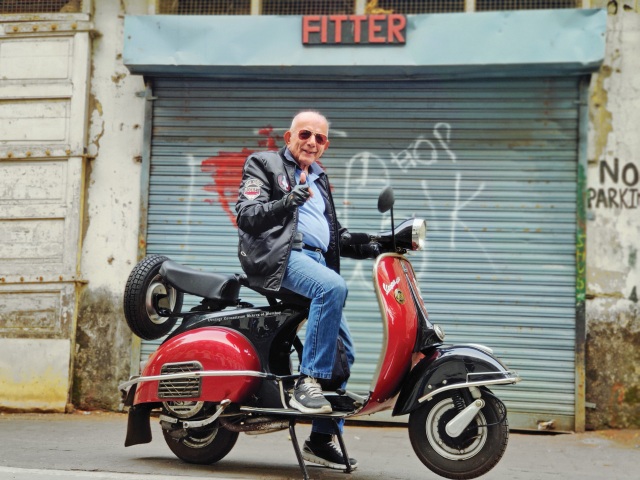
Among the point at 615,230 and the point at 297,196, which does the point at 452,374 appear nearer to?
the point at 297,196

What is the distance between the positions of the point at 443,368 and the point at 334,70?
414 centimetres

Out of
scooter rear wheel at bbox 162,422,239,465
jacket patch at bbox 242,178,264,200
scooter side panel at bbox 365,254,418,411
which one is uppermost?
jacket patch at bbox 242,178,264,200

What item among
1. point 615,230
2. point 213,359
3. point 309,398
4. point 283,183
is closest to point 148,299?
point 213,359

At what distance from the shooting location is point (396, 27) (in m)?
7.92

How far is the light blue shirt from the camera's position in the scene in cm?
502

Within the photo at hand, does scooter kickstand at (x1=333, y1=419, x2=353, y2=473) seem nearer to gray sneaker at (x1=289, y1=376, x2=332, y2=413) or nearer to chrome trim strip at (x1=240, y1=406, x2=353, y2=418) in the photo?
chrome trim strip at (x1=240, y1=406, x2=353, y2=418)

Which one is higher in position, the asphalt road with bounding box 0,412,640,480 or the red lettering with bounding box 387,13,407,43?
the red lettering with bounding box 387,13,407,43


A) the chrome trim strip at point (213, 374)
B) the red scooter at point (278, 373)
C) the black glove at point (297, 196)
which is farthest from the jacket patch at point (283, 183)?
the chrome trim strip at point (213, 374)

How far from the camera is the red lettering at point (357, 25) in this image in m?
7.97

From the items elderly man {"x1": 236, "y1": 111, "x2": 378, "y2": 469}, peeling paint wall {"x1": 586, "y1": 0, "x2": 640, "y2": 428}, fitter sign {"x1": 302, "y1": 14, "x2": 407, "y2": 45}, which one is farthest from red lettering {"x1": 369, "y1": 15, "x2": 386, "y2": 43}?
elderly man {"x1": 236, "y1": 111, "x2": 378, "y2": 469}

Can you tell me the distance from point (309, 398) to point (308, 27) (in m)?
4.33

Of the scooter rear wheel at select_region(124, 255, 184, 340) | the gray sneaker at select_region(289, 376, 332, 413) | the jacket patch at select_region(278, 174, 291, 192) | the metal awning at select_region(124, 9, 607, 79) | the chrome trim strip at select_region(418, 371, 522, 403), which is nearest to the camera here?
the chrome trim strip at select_region(418, 371, 522, 403)

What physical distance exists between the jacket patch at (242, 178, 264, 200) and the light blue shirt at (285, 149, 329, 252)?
28 cm

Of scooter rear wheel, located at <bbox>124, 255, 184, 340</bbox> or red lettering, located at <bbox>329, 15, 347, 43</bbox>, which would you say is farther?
red lettering, located at <bbox>329, 15, 347, 43</bbox>
